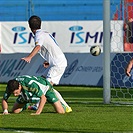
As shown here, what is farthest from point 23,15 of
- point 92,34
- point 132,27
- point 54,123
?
point 54,123

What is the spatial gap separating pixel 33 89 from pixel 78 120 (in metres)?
1.13

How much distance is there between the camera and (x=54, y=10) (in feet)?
113

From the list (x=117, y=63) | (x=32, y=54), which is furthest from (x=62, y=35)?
(x=32, y=54)

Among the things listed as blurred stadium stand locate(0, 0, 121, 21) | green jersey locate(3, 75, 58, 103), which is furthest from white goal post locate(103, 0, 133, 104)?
blurred stadium stand locate(0, 0, 121, 21)

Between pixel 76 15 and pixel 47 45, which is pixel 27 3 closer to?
pixel 76 15

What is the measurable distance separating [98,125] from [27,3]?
23400 millimetres

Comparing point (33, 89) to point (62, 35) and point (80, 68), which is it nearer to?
point (80, 68)

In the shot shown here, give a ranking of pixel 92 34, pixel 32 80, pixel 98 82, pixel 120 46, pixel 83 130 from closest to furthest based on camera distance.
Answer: pixel 83 130 → pixel 32 80 → pixel 98 82 → pixel 120 46 → pixel 92 34

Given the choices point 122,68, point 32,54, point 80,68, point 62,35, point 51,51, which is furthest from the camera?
point 62,35

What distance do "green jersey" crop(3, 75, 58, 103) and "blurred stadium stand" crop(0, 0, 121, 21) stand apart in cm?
1953

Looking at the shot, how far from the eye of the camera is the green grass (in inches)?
452

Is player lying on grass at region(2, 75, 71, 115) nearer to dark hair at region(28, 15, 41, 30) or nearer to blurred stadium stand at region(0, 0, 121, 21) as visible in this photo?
dark hair at region(28, 15, 41, 30)

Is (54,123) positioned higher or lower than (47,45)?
lower

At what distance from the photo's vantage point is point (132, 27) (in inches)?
780
